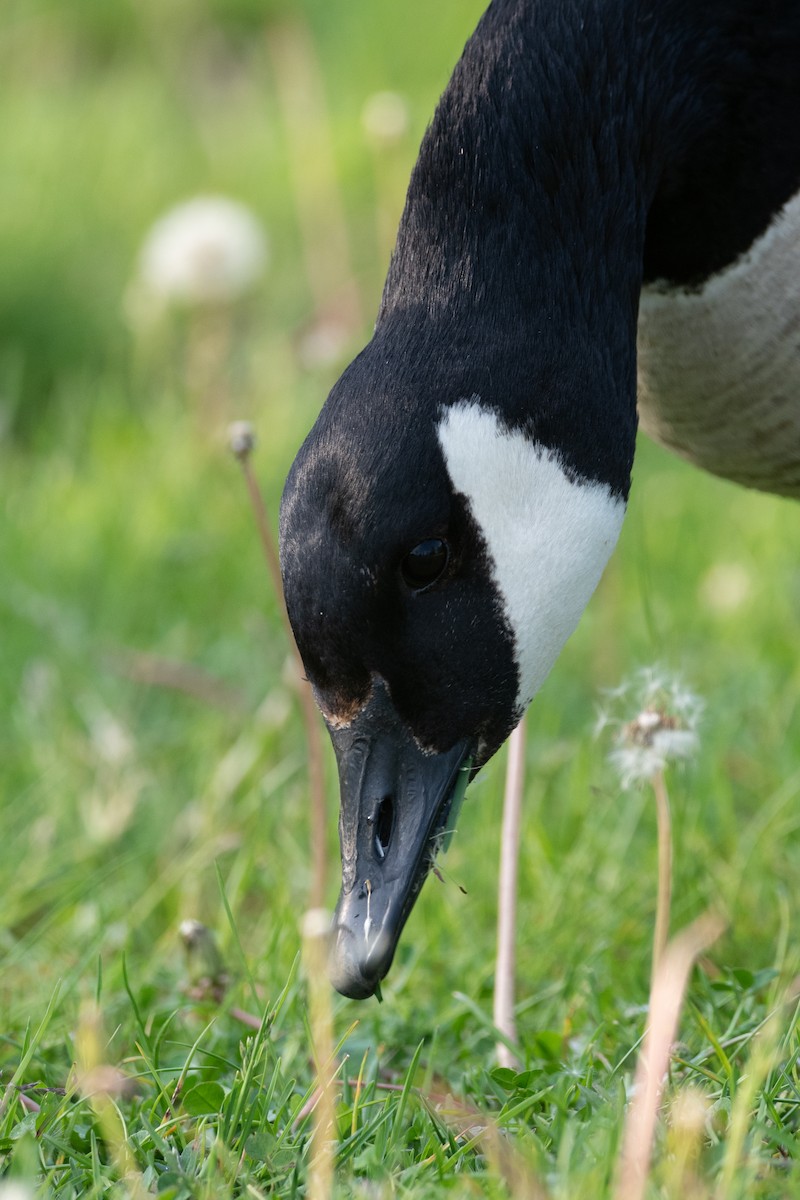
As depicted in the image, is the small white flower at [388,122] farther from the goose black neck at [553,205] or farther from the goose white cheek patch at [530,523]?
the goose white cheek patch at [530,523]

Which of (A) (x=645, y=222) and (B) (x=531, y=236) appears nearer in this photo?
(B) (x=531, y=236)

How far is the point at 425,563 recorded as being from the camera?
227 centimetres

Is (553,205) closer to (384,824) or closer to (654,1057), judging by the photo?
(384,824)

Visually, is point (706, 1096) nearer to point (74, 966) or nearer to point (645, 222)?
point (74, 966)

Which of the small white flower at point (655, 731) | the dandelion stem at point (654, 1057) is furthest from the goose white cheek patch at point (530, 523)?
the dandelion stem at point (654, 1057)

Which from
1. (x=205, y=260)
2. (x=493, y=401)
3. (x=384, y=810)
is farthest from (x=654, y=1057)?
(x=205, y=260)

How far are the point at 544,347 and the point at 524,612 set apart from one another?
0.38 metres

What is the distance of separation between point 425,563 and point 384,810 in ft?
1.25

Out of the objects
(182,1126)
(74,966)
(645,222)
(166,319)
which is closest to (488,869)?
(74,966)

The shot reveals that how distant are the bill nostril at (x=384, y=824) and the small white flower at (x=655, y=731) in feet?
1.15

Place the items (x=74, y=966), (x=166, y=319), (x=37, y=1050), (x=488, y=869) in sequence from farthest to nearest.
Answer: (x=166, y=319) < (x=488, y=869) < (x=74, y=966) < (x=37, y=1050)

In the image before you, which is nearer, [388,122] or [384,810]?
[384,810]

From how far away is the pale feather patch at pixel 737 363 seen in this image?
2740mm

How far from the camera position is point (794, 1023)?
2207 mm
